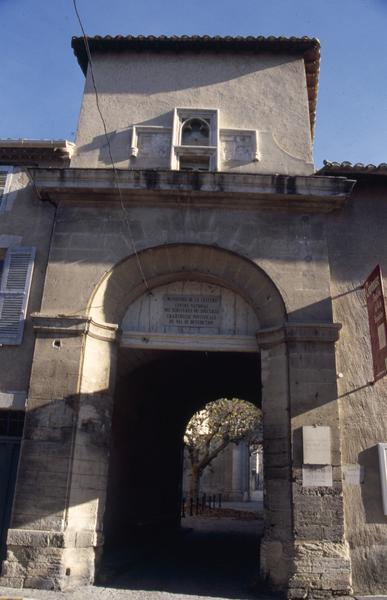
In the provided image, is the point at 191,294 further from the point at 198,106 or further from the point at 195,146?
the point at 198,106

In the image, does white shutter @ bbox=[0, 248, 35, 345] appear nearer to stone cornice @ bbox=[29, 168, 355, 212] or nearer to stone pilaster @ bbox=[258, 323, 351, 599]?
stone cornice @ bbox=[29, 168, 355, 212]

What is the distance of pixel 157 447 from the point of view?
12609mm

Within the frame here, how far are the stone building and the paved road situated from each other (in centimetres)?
42

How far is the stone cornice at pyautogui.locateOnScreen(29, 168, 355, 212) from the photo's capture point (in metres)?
8.64

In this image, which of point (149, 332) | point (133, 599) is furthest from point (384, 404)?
point (133, 599)

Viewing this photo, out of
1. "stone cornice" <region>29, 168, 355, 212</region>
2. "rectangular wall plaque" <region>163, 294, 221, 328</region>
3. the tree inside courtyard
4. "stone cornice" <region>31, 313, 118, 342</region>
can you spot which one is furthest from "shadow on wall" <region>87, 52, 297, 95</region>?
the tree inside courtyard

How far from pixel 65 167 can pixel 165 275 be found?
2.68 meters

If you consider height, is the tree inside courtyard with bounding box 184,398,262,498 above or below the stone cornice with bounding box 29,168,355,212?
below

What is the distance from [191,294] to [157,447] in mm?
5278

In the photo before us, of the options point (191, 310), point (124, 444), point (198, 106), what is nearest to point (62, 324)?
point (191, 310)

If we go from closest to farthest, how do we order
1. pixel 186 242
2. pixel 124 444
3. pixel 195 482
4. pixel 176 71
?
1. pixel 186 242
2. pixel 124 444
3. pixel 176 71
4. pixel 195 482

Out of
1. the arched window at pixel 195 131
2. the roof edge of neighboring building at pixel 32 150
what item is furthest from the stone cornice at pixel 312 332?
the roof edge of neighboring building at pixel 32 150

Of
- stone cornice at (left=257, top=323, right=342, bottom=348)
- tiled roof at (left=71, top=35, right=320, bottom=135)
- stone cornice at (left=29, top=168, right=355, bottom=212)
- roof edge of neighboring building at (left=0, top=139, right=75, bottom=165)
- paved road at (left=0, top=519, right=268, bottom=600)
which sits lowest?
paved road at (left=0, top=519, right=268, bottom=600)

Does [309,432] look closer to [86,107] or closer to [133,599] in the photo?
[133,599]
